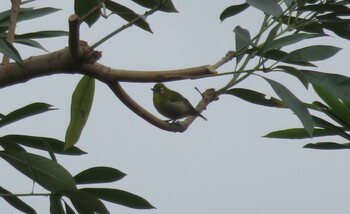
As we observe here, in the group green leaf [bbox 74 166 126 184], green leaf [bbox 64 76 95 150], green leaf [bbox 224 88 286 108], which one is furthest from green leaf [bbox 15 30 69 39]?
green leaf [bbox 224 88 286 108]

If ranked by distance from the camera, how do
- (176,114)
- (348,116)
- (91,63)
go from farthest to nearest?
(176,114) < (348,116) < (91,63)

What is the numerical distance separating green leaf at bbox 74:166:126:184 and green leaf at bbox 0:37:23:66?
1.32ft

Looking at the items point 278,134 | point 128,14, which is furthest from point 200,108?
point 278,134

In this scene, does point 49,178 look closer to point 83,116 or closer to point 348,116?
point 83,116

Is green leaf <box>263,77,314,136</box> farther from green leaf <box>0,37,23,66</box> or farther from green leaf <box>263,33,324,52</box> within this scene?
green leaf <box>0,37,23,66</box>

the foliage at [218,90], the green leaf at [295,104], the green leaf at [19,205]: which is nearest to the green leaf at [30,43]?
the foliage at [218,90]

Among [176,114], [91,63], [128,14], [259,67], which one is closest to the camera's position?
[91,63]

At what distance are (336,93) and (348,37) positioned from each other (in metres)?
0.27

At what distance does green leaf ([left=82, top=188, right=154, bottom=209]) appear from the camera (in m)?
1.70

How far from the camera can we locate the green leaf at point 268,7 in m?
1.51

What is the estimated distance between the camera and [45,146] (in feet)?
5.66

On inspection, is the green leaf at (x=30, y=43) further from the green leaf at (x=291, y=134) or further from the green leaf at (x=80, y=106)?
the green leaf at (x=291, y=134)

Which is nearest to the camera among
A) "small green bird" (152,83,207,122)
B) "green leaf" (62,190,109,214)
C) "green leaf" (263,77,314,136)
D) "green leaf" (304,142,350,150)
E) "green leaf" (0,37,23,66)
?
"green leaf" (0,37,23,66)

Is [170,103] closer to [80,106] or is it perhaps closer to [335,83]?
[80,106]
